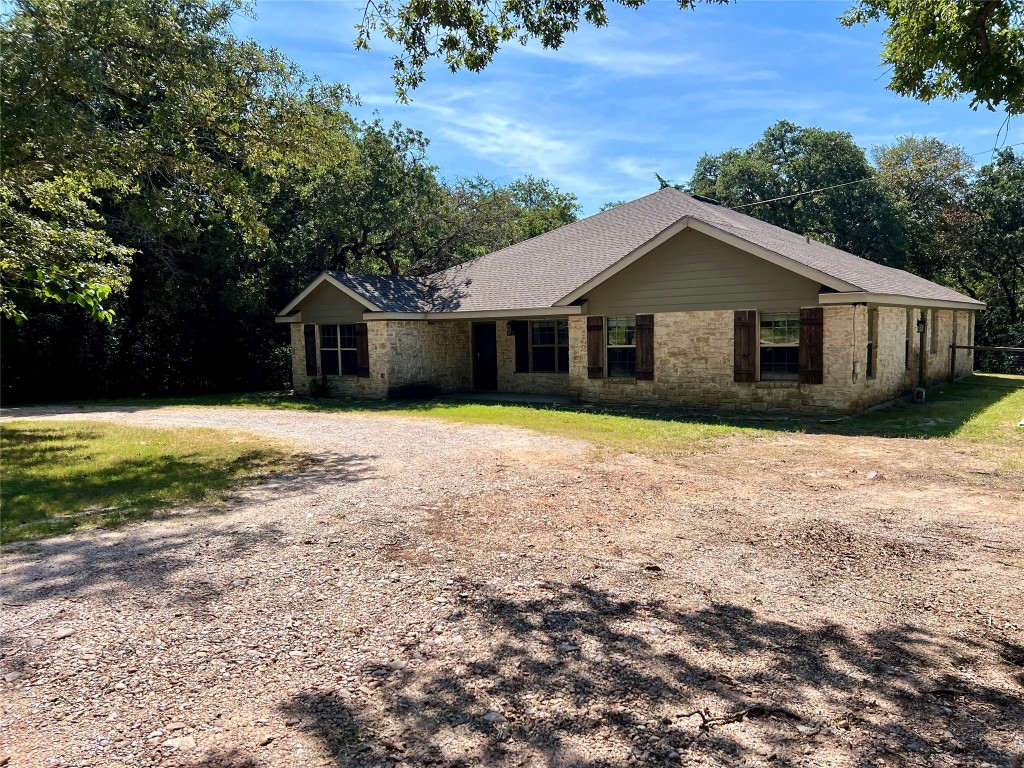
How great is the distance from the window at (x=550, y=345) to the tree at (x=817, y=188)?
44.5 feet

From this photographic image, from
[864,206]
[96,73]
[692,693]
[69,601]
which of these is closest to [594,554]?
[692,693]

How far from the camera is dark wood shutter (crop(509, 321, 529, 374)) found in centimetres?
1855

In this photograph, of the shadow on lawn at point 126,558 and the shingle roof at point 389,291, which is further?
the shingle roof at point 389,291

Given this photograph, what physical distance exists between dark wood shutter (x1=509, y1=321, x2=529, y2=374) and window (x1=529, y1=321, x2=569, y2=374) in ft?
0.71

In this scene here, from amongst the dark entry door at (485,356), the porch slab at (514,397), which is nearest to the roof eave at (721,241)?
the porch slab at (514,397)

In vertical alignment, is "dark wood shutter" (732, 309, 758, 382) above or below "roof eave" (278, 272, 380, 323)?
below

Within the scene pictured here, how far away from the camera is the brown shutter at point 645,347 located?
1498 cm

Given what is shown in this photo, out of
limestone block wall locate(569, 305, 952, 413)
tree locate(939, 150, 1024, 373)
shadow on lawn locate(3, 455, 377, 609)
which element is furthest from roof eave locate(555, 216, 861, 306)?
tree locate(939, 150, 1024, 373)

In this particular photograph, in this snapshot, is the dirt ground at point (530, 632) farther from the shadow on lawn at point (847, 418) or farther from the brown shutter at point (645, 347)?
the brown shutter at point (645, 347)

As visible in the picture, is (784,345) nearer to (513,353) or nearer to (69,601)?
(513,353)

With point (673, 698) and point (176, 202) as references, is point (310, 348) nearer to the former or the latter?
point (176, 202)

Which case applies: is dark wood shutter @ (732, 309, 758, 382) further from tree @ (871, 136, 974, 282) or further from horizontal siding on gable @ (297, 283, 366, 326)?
tree @ (871, 136, 974, 282)

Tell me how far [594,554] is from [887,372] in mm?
11960

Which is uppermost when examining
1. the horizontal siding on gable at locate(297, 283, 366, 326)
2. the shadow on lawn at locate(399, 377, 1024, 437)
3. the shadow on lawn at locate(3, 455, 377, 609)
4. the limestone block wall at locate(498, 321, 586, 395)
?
the horizontal siding on gable at locate(297, 283, 366, 326)
